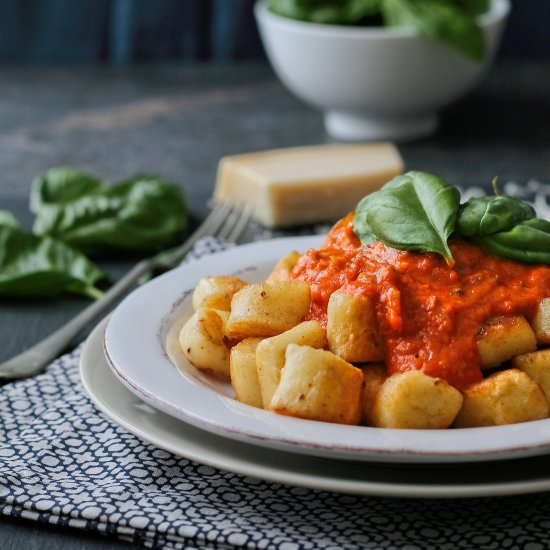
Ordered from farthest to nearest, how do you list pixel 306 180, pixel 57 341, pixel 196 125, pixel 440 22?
pixel 196 125 → pixel 440 22 → pixel 306 180 → pixel 57 341

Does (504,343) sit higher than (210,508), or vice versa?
(504,343)

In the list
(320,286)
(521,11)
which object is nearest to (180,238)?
(320,286)

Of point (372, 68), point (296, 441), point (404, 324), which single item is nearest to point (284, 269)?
point (404, 324)

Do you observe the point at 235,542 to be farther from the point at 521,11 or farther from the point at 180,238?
the point at 521,11

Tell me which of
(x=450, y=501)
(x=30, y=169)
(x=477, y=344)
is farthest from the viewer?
(x=30, y=169)

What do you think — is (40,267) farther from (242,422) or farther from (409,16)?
(409,16)

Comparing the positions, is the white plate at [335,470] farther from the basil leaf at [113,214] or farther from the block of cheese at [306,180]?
the block of cheese at [306,180]

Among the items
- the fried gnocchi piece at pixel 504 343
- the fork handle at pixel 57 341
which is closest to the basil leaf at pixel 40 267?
the fork handle at pixel 57 341
